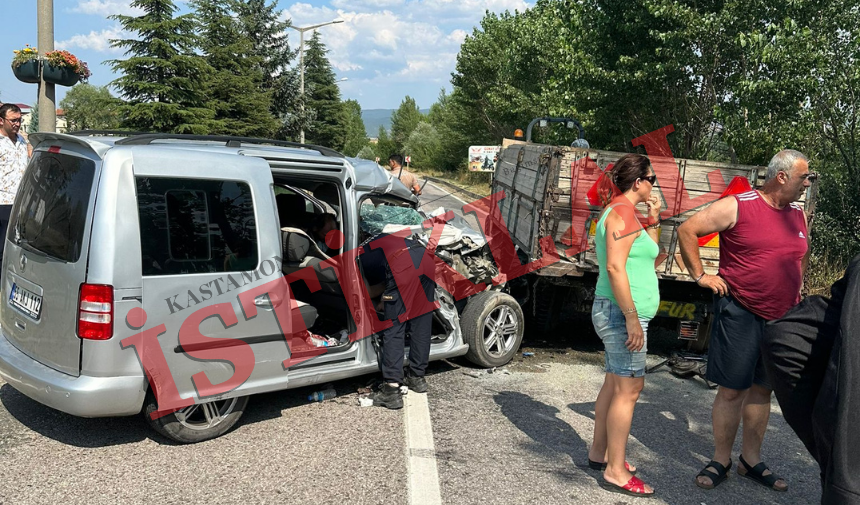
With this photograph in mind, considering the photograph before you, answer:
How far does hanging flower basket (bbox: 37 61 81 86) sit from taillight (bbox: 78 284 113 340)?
5627 mm

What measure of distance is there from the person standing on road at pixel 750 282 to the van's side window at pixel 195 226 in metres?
2.67

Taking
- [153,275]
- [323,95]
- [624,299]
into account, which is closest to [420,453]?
[624,299]

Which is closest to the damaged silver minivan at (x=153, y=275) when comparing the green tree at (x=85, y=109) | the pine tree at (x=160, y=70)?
the pine tree at (x=160, y=70)

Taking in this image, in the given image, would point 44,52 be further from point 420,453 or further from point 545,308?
point 420,453

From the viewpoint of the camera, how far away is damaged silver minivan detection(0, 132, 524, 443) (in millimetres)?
3689

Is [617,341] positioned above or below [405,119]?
below

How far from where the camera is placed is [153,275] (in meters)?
3.81

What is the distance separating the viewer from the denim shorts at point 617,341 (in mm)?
3652

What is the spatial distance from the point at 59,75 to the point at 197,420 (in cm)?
597

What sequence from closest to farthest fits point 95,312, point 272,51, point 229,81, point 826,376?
point 826,376, point 95,312, point 229,81, point 272,51

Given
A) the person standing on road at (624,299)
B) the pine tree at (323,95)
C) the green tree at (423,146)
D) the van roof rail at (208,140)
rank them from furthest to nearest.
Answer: the green tree at (423,146)
the pine tree at (323,95)
the van roof rail at (208,140)
the person standing on road at (624,299)

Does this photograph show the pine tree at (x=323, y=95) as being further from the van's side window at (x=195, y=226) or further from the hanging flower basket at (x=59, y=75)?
the van's side window at (x=195, y=226)

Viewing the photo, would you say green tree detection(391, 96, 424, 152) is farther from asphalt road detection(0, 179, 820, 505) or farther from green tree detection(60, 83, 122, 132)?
asphalt road detection(0, 179, 820, 505)

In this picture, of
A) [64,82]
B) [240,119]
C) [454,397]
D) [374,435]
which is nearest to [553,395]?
[454,397]
